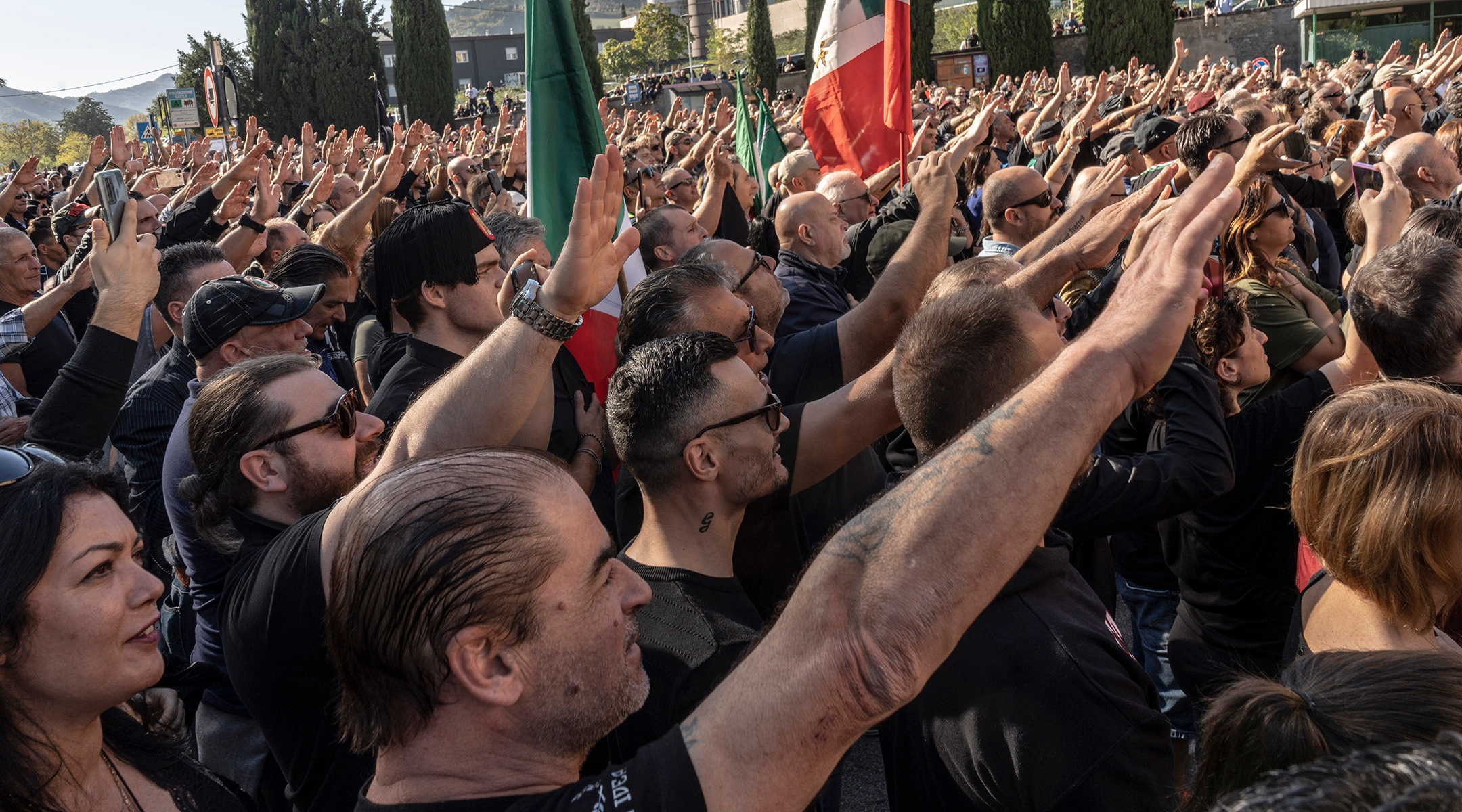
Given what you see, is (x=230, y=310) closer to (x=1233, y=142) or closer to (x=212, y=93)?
(x=1233, y=142)

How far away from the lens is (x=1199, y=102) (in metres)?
10.7

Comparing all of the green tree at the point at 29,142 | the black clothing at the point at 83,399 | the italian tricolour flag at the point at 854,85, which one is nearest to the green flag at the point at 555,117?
the black clothing at the point at 83,399

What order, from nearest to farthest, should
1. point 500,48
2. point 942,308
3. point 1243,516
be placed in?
point 942,308 < point 1243,516 < point 500,48

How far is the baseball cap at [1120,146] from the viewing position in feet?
23.6

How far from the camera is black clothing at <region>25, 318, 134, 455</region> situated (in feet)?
9.80

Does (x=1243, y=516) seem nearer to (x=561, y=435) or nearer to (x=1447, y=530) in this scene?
(x=1447, y=530)

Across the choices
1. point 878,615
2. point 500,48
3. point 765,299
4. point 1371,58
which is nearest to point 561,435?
point 765,299

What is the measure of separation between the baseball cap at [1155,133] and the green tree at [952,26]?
68.8 metres

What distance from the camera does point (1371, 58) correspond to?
27.3 m

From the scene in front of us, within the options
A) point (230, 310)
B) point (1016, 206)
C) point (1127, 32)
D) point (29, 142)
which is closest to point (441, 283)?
point (230, 310)

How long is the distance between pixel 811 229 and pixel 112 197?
2.91 m

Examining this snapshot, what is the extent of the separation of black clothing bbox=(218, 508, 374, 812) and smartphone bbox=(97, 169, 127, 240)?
1807 mm

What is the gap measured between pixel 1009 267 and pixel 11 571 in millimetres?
2620

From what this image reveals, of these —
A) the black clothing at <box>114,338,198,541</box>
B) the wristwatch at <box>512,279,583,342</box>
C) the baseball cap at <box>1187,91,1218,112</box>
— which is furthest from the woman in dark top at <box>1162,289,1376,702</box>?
the baseball cap at <box>1187,91,1218,112</box>
